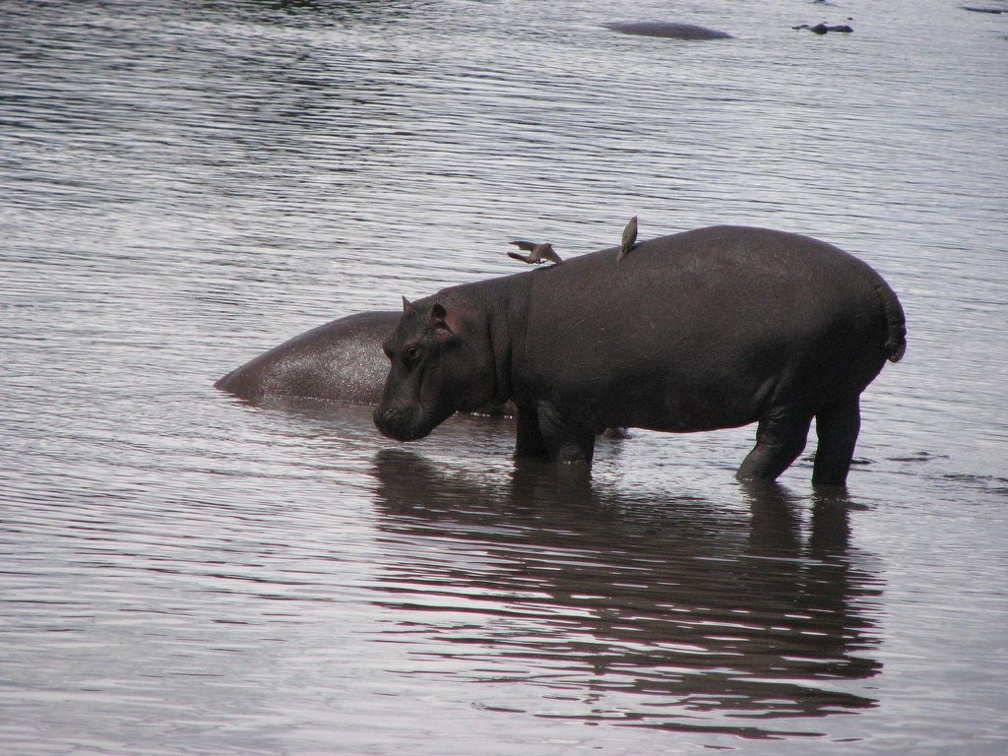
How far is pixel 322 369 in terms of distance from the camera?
9.20 m

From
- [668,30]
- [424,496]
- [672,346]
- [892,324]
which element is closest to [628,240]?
[672,346]

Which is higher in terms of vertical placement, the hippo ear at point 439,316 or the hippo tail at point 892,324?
the hippo tail at point 892,324

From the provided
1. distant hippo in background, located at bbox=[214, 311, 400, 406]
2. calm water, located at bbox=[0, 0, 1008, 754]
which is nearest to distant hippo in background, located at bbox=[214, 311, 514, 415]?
distant hippo in background, located at bbox=[214, 311, 400, 406]

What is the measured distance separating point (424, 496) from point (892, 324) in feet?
7.44

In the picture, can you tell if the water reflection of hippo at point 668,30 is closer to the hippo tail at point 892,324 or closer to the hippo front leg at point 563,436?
the hippo front leg at point 563,436

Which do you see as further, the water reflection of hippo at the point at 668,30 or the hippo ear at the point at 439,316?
the water reflection of hippo at the point at 668,30

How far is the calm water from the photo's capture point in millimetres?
4320

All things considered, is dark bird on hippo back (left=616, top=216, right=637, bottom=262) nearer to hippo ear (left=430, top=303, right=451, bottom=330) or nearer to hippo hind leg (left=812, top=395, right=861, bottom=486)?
hippo ear (left=430, top=303, right=451, bottom=330)

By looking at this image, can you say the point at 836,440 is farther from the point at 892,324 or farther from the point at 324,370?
the point at 324,370

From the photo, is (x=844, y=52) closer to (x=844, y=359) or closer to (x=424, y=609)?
(x=844, y=359)

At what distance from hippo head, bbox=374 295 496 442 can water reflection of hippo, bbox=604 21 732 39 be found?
94.9ft

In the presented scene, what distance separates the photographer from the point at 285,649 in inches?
182

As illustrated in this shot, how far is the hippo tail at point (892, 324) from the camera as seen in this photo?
723 cm

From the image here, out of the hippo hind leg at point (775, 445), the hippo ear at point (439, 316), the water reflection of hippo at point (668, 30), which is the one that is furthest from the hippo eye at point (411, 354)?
the water reflection of hippo at point (668, 30)
